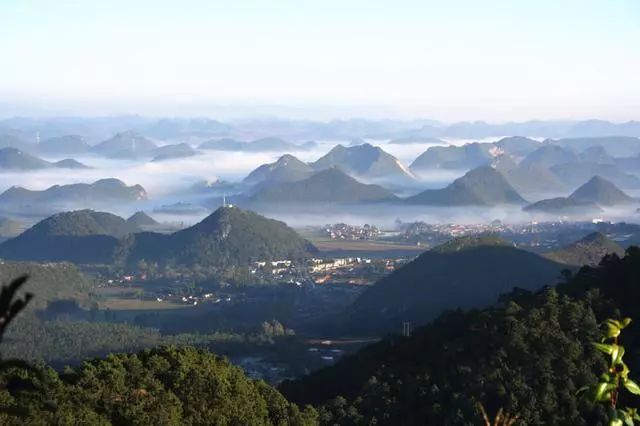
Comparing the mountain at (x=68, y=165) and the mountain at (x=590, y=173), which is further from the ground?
the mountain at (x=68, y=165)

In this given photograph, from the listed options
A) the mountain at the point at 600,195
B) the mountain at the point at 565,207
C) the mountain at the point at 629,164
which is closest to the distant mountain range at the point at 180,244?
the mountain at the point at 565,207

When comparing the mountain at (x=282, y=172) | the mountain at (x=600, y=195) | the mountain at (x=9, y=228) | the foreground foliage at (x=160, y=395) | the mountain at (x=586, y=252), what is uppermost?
the mountain at (x=282, y=172)

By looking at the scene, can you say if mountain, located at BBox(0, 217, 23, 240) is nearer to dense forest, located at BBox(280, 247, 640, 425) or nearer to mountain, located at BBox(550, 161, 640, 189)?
dense forest, located at BBox(280, 247, 640, 425)

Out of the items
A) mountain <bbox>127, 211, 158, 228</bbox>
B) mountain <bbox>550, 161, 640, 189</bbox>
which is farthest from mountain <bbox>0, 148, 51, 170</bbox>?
mountain <bbox>550, 161, 640, 189</bbox>

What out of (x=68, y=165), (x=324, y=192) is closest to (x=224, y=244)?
(x=324, y=192)

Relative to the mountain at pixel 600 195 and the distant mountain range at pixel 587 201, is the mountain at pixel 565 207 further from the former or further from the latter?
the mountain at pixel 600 195

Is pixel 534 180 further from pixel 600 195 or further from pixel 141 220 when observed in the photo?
pixel 141 220
